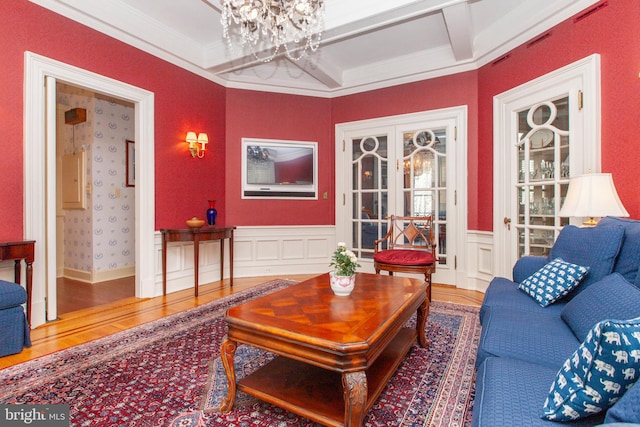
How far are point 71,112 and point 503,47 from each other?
553 centimetres

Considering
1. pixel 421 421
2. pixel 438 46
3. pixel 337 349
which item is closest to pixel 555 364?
pixel 421 421

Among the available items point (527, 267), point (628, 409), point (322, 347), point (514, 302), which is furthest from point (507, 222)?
point (628, 409)

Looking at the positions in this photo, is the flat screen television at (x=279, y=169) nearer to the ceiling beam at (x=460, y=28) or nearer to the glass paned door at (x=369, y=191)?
the glass paned door at (x=369, y=191)

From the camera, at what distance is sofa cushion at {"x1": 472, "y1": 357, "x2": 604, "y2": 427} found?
96 centimetres

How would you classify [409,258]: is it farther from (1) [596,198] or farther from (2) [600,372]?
(2) [600,372]

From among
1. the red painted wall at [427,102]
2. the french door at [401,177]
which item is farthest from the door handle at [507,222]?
the french door at [401,177]

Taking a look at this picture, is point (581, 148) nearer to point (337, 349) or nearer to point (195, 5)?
point (337, 349)

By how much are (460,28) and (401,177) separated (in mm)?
1834

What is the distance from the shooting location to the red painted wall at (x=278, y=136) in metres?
4.75

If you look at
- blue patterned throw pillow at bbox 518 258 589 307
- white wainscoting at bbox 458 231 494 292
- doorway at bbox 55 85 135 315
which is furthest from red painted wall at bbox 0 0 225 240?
blue patterned throw pillow at bbox 518 258 589 307

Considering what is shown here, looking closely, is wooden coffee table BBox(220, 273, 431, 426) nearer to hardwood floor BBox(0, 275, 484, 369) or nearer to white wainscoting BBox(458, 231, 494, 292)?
hardwood floor BBox(0, 275, 484, 369)

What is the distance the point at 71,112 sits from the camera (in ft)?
15.4

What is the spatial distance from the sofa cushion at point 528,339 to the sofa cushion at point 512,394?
0.08 metres

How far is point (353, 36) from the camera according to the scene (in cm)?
365
